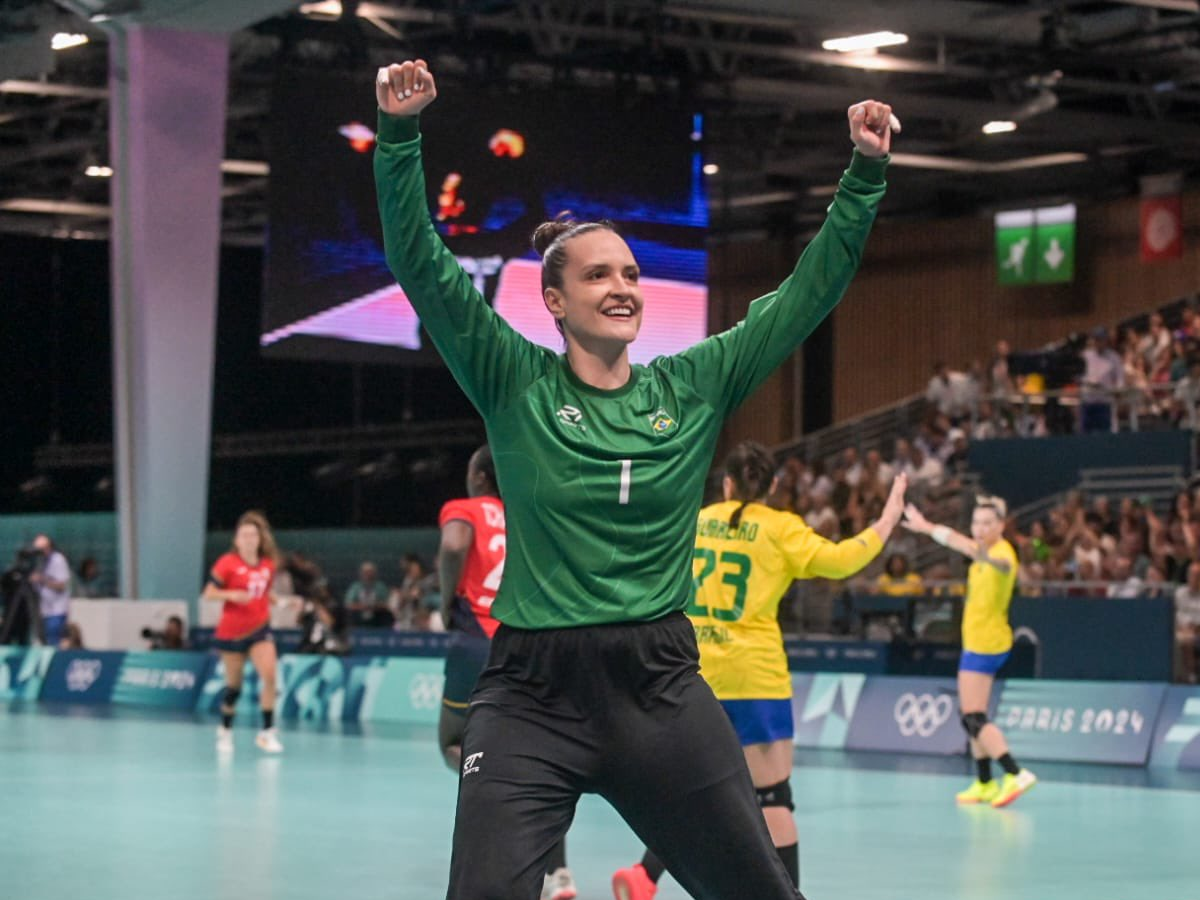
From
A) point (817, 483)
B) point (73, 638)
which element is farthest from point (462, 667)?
point (817, 483)

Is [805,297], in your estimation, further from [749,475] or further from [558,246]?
[749,475]

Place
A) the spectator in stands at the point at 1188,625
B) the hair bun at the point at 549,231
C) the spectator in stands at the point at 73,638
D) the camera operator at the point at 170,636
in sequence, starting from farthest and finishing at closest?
the spectator in stands at the point at 73,638
the camera operator at the point at 170,636
the spectator in stands at the point at 1188,625
the hair bun at the point at 549,231

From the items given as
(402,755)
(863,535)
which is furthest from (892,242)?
(863,535)

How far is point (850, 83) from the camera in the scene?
2927 centimetres

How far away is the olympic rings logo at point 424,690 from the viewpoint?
21062 mm

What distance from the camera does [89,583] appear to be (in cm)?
3130

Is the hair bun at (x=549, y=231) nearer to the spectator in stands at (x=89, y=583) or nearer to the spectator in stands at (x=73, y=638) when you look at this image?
the spectator in stands at (x=73, y=638)

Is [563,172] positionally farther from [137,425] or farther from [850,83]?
[850,83]

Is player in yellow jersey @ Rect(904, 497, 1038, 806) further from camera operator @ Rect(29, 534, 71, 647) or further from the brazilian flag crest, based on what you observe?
camera operator @ Rect(29, 534, 71, 647)

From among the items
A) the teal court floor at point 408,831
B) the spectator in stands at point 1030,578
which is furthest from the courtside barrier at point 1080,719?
the spectator in stands at point 1030,578

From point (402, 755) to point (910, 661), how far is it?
550 centimetres

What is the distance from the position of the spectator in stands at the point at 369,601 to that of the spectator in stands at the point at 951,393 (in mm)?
9189

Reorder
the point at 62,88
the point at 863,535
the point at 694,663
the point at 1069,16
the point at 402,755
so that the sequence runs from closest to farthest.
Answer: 1. the point at 694,663
2. the point at 863,535
3. the point at 402,755
4. the point at 1069,16
5. the point at 62,88

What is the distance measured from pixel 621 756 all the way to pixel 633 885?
13.5 ft
